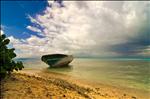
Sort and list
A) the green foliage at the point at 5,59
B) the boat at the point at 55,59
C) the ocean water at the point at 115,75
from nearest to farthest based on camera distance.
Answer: the green foliage at the point at 5,59
the ocean water at the point at 115,75
the boat at the point at 55,59

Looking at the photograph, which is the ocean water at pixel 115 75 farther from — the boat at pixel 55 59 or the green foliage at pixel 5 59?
the green foliage at pixel 5 59

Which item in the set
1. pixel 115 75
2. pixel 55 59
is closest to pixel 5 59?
pixel 115 75

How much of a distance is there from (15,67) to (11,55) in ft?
2.40

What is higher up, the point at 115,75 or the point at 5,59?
the point at 5,59

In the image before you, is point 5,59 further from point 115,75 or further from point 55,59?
point 55,59

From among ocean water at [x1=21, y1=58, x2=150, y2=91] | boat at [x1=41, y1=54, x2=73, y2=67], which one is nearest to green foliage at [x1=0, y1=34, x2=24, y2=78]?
ocean water at [x1=21, y1=58, x2=150, y2=91]

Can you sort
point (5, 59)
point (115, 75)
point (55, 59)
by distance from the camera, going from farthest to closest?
point (55, 59) → point (115, 75) → point (5, 59)

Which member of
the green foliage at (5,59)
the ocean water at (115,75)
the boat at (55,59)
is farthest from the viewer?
the boat at (55,59)

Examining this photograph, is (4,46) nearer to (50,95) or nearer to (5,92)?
(5,92)

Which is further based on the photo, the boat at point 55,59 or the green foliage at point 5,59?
the boat at point 55,59

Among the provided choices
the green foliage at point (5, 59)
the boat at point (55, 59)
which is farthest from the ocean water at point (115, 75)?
the green foliage at point (5, 59)

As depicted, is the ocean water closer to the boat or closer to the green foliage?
the boat

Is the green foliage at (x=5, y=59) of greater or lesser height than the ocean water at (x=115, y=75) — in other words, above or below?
above

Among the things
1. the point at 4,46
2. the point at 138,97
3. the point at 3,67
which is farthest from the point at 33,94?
the point at 138,97
